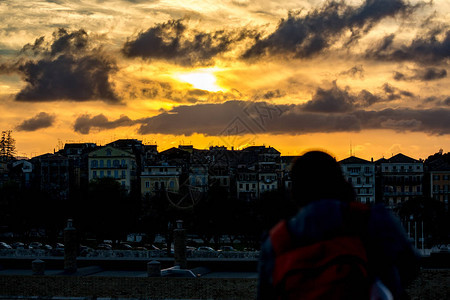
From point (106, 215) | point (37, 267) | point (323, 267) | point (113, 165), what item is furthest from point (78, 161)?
point (323, 267)

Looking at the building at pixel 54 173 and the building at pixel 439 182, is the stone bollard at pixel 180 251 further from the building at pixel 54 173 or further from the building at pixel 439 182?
the building at pixel 439 182

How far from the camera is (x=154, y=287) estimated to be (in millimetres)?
19297

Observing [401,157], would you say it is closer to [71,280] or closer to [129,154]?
[129,154]

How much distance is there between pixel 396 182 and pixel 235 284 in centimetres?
5785

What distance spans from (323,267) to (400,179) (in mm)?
73879

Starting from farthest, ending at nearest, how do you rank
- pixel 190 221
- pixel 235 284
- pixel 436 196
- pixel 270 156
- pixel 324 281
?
pixel 270 156
pixel 436 196
pixel 190 221
pixel 235 284
pixel 324 281

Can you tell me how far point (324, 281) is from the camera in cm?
237

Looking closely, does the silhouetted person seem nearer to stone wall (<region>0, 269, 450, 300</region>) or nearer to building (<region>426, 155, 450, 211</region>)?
stone wall (<region>0, 269, 450, 300</region>)

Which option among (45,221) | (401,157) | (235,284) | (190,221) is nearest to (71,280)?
(235,284)

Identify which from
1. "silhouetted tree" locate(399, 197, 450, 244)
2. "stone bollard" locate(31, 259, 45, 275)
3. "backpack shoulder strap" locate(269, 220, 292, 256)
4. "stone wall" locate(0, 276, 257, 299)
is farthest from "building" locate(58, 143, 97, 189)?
"backpack shoulder strap" locate(269, 220, 292, 256)

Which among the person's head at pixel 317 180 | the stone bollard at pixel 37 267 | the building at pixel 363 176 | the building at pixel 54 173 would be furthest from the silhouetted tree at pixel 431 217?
the person's head at pixel 317 180

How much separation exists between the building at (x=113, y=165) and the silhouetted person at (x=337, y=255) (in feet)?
234

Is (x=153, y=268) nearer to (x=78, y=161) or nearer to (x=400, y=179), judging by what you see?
(x=400, y=179)

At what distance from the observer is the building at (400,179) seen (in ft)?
241
